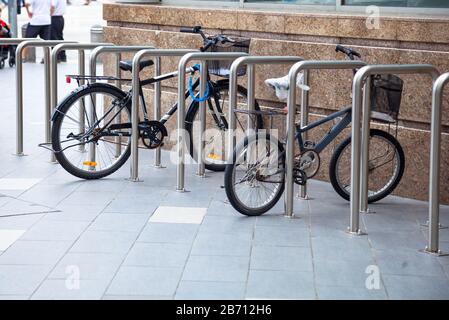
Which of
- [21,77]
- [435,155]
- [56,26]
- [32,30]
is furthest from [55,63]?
[56,26]

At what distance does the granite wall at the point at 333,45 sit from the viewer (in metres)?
7.40

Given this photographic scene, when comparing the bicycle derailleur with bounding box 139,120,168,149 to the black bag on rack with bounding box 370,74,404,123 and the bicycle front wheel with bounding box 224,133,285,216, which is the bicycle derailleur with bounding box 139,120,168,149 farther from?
the black bag on rack with bounding box 370,74,404,123

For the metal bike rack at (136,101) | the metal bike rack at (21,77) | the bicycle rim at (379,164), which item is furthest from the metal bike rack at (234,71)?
the metal bike rack at (21,77)

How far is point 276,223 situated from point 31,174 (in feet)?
8.20

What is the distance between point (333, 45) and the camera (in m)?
8.00

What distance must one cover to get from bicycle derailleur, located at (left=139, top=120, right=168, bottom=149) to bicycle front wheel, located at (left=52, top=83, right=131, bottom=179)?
0.12 metres

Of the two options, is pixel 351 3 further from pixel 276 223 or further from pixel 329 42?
pixel 276 223

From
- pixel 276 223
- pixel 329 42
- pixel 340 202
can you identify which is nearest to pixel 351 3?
pixel 329 42

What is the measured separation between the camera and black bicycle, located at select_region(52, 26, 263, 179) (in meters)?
7.88

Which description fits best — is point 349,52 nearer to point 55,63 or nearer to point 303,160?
point 303,160

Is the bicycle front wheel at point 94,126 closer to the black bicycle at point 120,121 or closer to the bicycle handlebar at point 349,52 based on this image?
the black bicycle at point 120,121

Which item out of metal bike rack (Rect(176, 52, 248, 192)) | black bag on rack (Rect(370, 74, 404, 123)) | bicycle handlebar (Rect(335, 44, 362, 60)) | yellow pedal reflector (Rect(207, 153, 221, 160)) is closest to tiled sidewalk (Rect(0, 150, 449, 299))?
metal bike rack (Rect(176, 52, 248, 192))

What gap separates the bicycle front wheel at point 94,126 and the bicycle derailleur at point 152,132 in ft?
0.38
